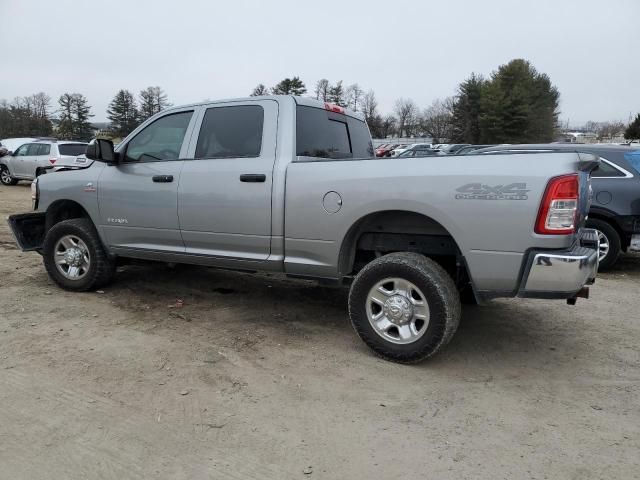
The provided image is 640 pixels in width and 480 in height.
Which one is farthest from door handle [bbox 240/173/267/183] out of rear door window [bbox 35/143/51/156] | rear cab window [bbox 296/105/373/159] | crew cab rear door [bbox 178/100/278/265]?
rear door window [bbox 35/143/51/156]

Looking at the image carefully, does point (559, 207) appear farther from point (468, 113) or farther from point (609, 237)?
point (468, 113)

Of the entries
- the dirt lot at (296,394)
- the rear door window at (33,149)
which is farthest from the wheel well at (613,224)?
the rear door window at (33,149)

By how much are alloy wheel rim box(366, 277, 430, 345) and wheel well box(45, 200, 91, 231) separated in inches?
136

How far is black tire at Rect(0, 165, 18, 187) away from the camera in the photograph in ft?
61.1

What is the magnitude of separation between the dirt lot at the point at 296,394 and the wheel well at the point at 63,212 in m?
0.89

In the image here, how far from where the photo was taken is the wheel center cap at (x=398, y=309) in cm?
371

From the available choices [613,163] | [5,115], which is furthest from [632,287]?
[5,115]

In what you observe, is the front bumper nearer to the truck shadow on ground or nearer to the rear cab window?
the truck shadow on ground

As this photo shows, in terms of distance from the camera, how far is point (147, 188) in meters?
4.85

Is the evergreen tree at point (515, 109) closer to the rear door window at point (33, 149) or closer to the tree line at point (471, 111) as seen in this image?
the tree line at point (471, 111)

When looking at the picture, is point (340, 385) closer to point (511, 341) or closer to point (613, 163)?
point (511, 341)

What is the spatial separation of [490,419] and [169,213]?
3.20 metres

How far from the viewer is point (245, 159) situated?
4340 millimetres

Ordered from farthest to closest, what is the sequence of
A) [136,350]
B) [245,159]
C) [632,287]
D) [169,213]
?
[632,287]
[169,213]
[245,159]
[136,350]
